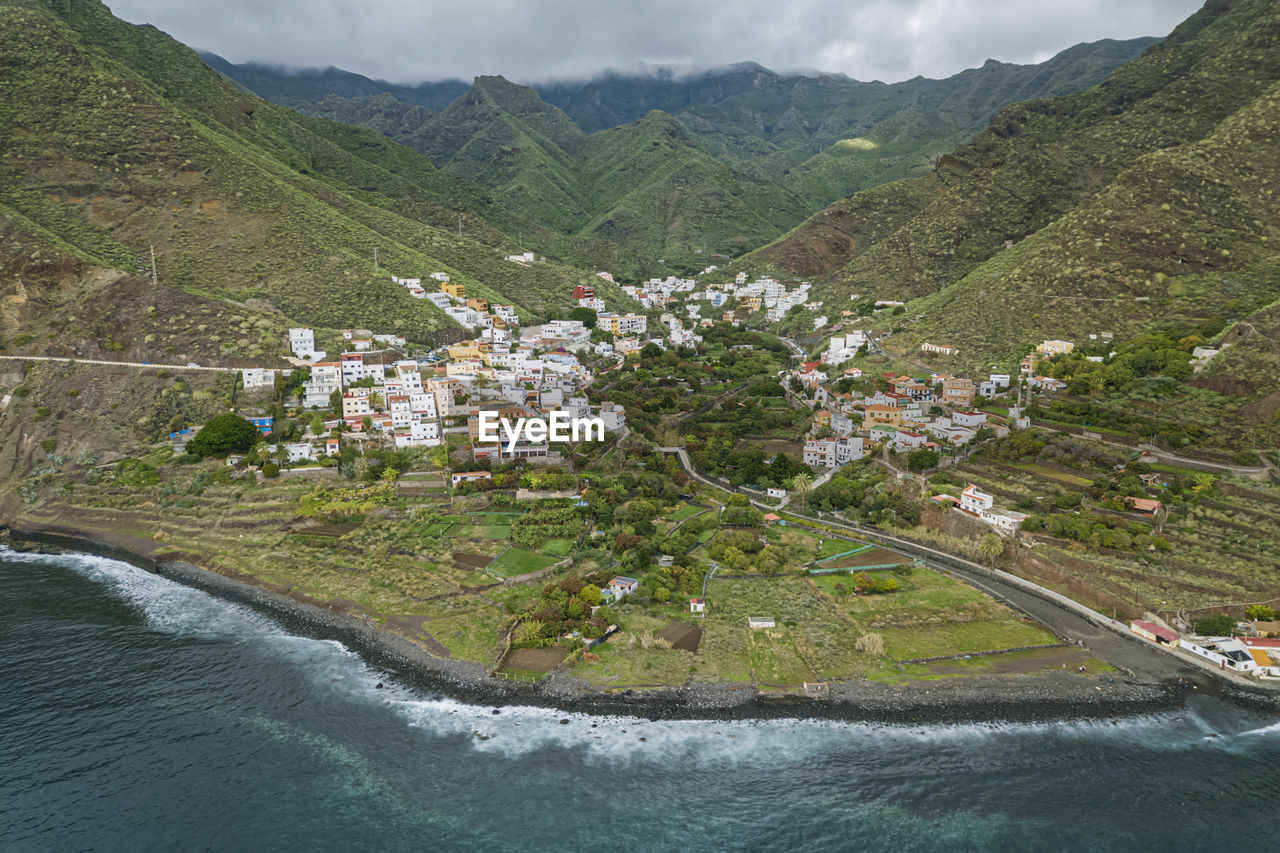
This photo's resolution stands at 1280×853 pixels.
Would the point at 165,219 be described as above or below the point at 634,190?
below

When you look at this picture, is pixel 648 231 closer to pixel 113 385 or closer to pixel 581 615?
pixel 113 385

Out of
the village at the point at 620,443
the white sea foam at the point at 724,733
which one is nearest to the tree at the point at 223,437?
the village at the point at 620,443

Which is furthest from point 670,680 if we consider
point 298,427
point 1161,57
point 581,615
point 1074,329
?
point 1161,57

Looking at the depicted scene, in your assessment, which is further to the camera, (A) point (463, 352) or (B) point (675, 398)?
(A) point (463, 352)

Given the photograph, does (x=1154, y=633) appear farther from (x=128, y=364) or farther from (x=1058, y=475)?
(x=128, y=364)

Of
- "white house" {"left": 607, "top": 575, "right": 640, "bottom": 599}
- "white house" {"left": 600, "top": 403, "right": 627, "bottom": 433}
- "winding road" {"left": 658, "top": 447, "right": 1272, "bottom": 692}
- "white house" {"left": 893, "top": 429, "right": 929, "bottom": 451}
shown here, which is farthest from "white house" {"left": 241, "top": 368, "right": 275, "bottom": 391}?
"white house" {"left": 893, "top": 429, "right": 929, "bottom": 451}

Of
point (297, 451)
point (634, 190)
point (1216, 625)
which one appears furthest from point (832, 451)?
point (634, 190)

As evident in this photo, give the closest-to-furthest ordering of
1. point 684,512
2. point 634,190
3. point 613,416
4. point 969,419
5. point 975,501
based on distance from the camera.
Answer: point 975,501 → point 684,512 → point 969,419 → point 613,416 → point 634,190
